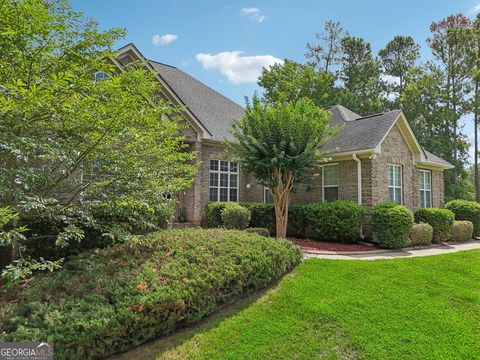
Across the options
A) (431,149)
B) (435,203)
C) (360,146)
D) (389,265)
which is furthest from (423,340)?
(431,149)

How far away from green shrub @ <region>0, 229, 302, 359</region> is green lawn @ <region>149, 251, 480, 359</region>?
1.36ft

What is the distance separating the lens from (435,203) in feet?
54.1

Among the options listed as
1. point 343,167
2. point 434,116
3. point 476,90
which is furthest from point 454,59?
point 343,167

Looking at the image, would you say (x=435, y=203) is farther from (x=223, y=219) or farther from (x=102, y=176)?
(x=102, y=176)

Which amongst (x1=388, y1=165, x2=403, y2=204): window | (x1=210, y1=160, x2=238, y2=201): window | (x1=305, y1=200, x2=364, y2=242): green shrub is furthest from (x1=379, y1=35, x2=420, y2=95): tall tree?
(x1=305, y1=200, x2=364, y2=242): green shrub

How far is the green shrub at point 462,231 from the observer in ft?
41.7

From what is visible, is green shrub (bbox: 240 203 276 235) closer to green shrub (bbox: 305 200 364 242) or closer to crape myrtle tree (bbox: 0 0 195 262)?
green shrub (bbox: 305 200 364 242)

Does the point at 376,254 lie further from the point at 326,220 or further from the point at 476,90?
the point at 476,90

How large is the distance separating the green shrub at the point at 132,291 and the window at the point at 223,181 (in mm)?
7722

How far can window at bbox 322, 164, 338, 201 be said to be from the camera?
13.1 meters

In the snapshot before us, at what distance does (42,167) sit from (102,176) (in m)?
0.95

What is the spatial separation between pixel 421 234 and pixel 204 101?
40.9 feet

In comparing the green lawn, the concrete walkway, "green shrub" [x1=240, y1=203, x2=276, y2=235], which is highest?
"green shrub" [x1=240, y1=203, x2=276, y2=235]
